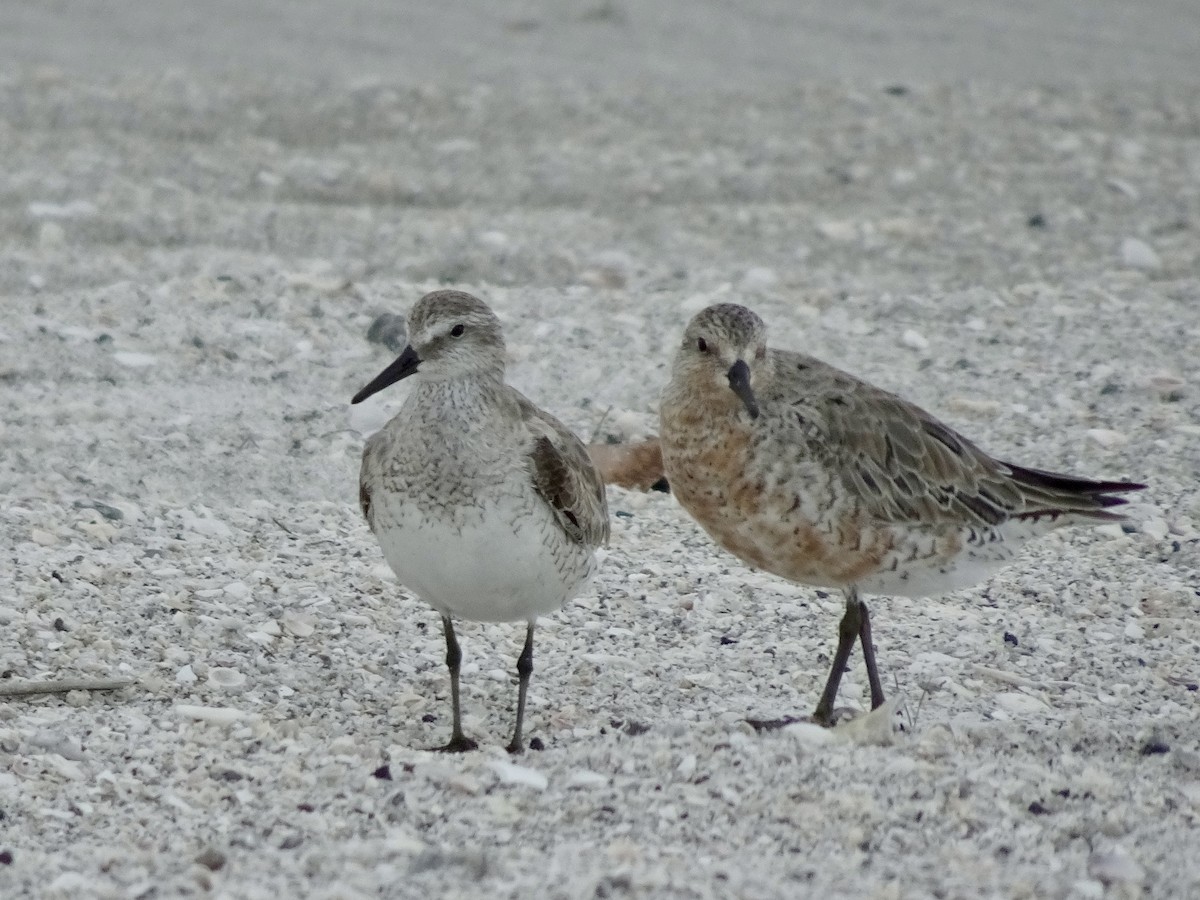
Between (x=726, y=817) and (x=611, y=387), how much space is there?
14.3 feet

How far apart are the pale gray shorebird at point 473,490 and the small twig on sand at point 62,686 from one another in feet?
3.32

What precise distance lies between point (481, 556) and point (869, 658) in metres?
1.51

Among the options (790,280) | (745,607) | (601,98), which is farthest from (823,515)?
(601,98)

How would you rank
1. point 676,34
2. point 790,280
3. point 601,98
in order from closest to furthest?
point 790,280
point 601,98
point 676,34

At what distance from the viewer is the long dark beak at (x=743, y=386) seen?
6.57 meters

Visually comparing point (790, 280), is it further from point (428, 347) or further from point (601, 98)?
point (428, 347)

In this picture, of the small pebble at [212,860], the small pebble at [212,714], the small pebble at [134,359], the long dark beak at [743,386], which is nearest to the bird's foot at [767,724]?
the long dark beak at [743,386]

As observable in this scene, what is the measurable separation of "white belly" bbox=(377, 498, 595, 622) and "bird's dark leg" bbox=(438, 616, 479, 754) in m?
0.20

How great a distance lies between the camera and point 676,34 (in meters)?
16.2

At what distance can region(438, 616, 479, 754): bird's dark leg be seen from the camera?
6.46 m

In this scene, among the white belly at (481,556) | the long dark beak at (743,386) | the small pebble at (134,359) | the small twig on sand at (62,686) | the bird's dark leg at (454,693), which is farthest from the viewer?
the small pebble at (134,359)

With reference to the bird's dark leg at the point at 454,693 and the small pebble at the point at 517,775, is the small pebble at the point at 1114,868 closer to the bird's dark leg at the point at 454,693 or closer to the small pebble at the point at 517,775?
the small pebble at the point at 517,775

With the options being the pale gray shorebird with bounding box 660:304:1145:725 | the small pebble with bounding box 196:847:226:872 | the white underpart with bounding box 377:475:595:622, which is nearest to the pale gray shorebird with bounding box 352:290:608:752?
the white underpart with bounding box 377:475:595:622

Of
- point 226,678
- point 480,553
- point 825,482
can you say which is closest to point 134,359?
point 226,678
